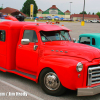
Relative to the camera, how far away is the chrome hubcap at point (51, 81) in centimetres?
492

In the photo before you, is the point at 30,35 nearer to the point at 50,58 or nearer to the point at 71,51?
the point at 50,58

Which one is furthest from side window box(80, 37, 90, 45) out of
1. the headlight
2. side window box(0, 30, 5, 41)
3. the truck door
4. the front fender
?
the headlight

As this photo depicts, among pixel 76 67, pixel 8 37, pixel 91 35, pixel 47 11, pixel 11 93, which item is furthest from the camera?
pixel 47 11

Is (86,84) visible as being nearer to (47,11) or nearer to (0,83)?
(0,83)

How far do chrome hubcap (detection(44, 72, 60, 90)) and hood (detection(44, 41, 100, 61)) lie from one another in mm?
634

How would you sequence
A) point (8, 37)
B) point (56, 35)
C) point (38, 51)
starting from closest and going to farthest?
point (38, 51) < point (56, 35) < point (8, 37)

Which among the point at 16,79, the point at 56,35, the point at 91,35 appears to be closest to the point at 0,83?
the point at 16,79

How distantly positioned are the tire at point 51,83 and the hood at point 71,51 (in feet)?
1.95

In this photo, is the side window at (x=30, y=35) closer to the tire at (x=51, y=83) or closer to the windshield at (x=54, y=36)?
the windshield at (x=54, y=36)

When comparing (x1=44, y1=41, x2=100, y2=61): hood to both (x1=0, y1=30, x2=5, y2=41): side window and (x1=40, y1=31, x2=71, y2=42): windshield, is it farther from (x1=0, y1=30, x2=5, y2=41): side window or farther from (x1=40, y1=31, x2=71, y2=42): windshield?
(x1=0, y1=30, x2=5, y2=41): side window

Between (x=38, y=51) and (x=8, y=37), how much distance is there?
148 cm

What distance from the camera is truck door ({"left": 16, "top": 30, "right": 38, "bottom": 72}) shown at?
5.79 meters

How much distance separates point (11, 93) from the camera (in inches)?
209

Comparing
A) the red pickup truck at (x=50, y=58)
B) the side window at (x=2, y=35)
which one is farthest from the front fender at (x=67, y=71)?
the side window at (x=2, y=35)
